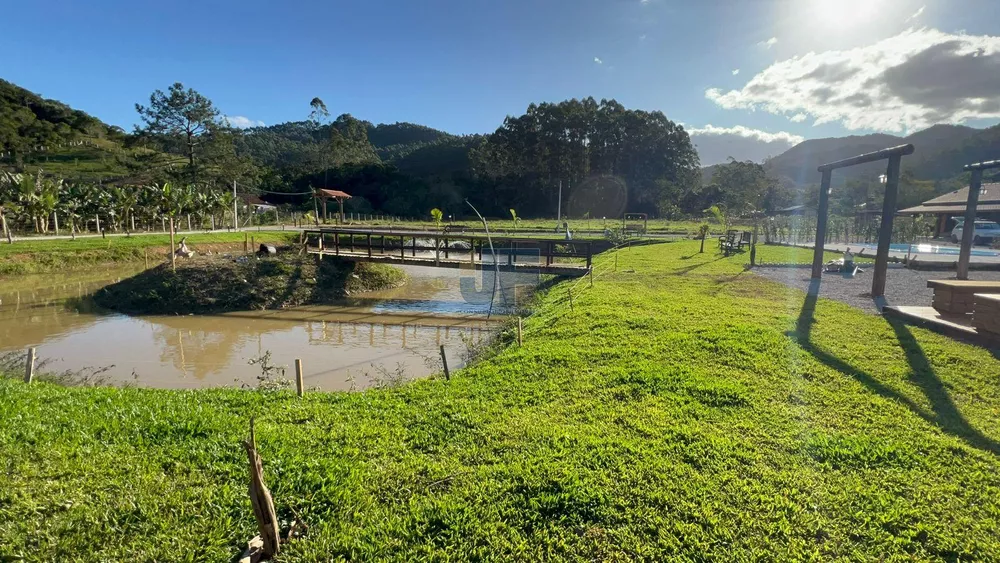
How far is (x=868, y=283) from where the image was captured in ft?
43.4

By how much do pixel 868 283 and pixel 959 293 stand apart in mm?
5769

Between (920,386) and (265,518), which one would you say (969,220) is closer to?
(920,386)

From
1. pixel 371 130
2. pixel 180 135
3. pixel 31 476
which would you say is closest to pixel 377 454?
pixel 31 476

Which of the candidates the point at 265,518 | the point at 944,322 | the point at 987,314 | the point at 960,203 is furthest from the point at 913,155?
the point at 265,518

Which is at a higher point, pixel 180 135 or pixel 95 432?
pixel 180 135

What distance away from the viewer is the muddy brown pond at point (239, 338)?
9359 millimetres

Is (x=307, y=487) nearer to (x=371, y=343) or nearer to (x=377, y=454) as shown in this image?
(x=377, y=454)

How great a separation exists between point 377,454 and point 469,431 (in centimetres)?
97

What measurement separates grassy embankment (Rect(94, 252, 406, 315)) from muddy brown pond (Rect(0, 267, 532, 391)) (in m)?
0.60

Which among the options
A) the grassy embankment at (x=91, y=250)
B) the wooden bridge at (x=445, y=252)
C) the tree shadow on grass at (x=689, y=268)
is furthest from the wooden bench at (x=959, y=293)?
the grassy embankment at (x=91, y=250)

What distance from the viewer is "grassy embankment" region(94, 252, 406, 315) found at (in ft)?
49.2

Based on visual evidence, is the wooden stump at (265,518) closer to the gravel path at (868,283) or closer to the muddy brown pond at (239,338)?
the muddy brown pond at (239,338)

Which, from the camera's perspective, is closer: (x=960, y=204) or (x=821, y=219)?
(x=821, y=219)

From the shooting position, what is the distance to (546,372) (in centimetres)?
684
